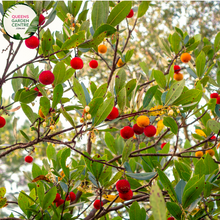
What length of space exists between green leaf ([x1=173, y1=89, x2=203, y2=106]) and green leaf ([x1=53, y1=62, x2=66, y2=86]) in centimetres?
77

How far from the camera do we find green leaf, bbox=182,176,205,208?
123cm

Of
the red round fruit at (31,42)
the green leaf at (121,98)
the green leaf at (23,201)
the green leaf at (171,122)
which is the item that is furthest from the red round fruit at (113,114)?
the green leaf at (23,201)

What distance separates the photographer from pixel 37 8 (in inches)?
57.0

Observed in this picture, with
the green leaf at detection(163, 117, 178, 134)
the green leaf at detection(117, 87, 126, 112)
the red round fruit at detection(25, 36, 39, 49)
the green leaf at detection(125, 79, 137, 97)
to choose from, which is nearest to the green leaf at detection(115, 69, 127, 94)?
the green leaf at detection(125, 79, 137, 97)

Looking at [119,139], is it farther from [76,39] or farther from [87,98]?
[76,39]

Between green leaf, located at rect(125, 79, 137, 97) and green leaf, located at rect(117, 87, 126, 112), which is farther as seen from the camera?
green leaf, located at rect(125, 79, 137, 97)

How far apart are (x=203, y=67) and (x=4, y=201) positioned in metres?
1.86

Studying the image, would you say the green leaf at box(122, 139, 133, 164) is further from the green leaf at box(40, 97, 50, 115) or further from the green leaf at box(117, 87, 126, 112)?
the green leaf at box(40, 97, 50, 115)

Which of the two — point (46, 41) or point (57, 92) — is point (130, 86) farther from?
point (46, 41)

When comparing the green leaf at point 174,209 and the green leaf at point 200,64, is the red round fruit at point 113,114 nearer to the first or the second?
the green leaf at point 174,209

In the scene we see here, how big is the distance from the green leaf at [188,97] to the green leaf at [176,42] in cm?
95

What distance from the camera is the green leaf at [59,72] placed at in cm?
158

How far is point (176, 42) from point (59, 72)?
4.25 feet

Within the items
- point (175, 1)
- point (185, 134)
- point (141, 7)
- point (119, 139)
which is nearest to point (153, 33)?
point (175, 1)
